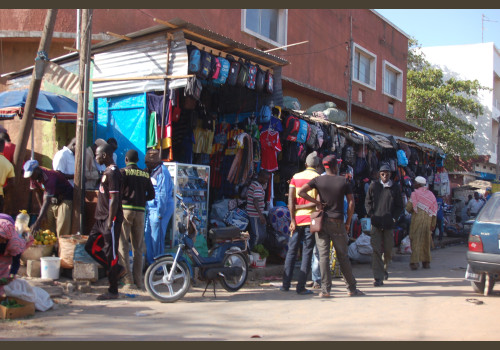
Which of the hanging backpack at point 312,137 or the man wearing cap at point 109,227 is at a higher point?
the hanging backpack at point 312,137

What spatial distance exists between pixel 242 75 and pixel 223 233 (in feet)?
11.3

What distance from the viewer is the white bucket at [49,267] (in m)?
7.29

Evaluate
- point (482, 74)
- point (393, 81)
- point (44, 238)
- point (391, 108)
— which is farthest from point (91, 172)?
point (482, 74)

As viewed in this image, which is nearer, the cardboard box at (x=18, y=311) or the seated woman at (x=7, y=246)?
the cardboard box at (x=18, y=311)

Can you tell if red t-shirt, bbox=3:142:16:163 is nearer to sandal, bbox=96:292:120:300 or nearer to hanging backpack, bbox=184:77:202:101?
hanging backpack, bbox=184:77:202:101

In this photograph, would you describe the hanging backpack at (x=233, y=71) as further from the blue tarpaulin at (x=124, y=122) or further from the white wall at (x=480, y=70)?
the white wall at (x=480, y=70)

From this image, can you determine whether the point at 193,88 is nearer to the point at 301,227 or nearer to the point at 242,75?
the point at 242,75

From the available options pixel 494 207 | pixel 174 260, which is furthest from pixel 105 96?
pixel 494 207

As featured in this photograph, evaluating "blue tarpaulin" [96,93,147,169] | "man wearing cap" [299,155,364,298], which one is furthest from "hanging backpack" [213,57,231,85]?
"man wearing cap" [299,155,364,298]

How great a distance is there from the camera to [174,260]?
22.4 ft

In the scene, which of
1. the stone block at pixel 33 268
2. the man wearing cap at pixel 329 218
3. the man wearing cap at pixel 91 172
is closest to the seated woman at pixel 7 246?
→ the stone block at pixel 33 268

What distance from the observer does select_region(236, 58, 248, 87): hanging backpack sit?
9555 mm

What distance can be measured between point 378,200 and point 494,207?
1926mm

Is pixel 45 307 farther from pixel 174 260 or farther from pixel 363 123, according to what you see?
pixel 363 123
